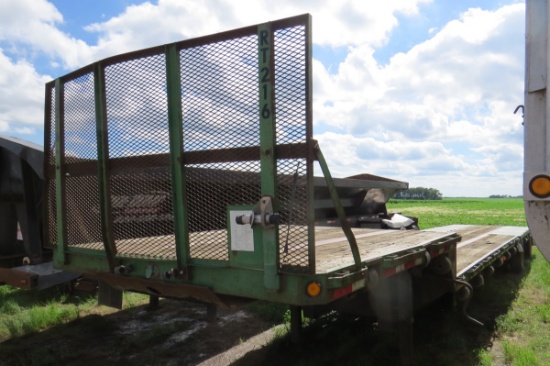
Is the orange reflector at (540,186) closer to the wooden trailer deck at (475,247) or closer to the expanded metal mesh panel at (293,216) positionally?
the expanded metal mesh panel at (293,216)

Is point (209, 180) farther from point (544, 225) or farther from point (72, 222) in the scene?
point (544, 225)

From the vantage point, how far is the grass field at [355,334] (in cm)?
412

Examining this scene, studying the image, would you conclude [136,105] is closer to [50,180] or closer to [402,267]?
[50,180]

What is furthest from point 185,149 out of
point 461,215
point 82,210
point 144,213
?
point 461,215

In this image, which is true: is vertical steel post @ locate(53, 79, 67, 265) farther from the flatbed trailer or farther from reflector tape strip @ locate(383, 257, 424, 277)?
reflector tape strip @ locate(383, 257, 424, 277)

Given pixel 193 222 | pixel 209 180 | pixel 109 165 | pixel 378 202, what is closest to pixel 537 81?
pixel 209 180

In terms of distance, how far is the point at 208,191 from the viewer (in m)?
2.87

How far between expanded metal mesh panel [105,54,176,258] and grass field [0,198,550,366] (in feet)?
5.39

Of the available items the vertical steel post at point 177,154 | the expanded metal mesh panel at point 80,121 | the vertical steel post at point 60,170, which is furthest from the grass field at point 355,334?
the expanded metal mesh panel at point 80,121

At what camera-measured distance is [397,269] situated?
9.98 feet

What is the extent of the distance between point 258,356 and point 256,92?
2.73 meters

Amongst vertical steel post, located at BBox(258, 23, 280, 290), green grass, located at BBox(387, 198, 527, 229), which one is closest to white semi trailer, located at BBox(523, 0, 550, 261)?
vertical steel post, located at BBox(258, 23, 280, 290)

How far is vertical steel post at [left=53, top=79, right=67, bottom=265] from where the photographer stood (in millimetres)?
3594

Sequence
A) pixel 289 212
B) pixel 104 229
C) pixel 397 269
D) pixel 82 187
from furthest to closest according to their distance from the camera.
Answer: pixel 82 187 → pixel 104 229 → pixel 397 269 → pixel 289 212
